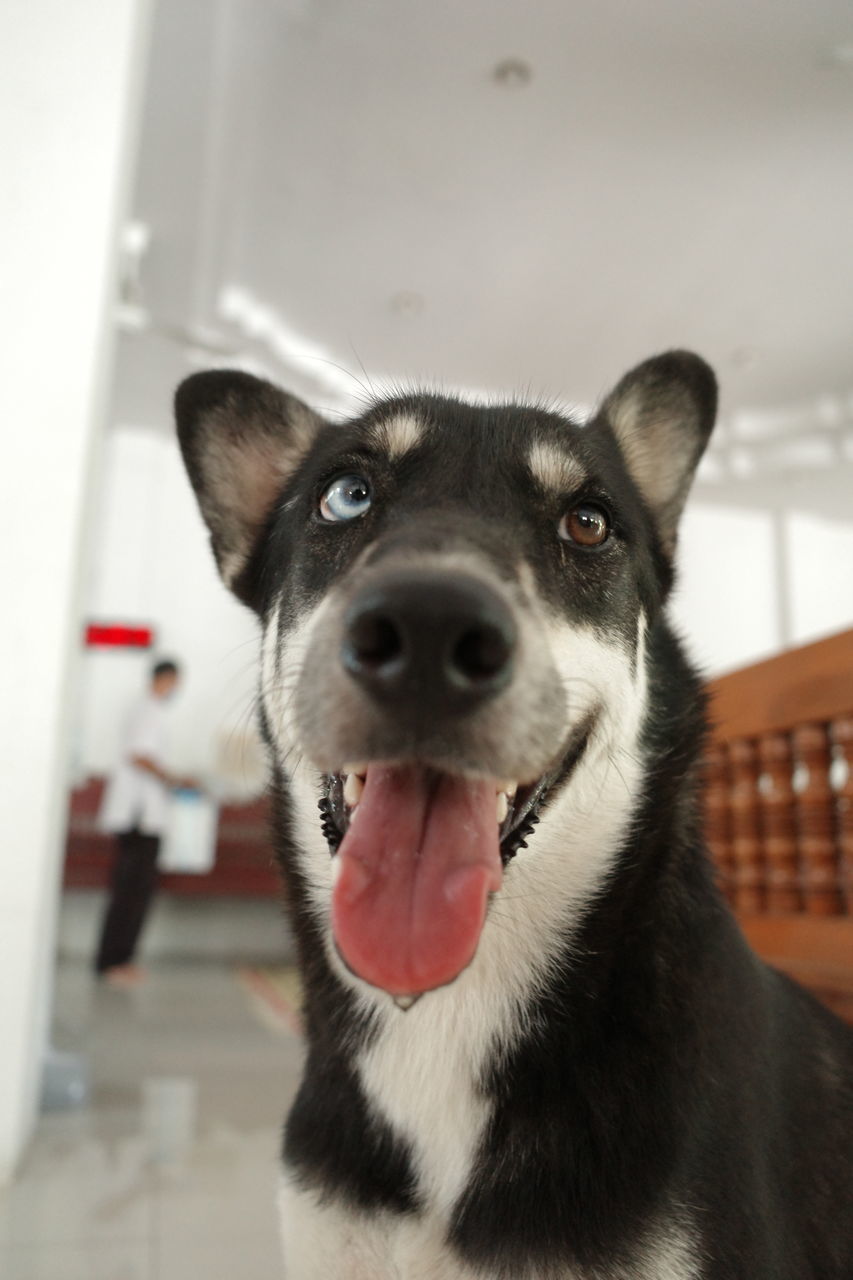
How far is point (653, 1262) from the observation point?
1.01 metres

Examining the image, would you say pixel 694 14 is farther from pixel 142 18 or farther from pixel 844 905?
pixel 844 905

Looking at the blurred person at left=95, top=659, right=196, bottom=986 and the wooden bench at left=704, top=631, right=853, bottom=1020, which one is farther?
the blurred person at left=95, top=659, right=196, bottom=986

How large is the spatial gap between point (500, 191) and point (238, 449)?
4.47 m

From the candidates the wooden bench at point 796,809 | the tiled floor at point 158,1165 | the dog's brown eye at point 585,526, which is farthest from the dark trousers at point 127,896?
the dog's brown eye at point 585,526

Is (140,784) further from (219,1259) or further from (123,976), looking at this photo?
(219,1259)

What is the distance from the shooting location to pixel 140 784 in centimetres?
569

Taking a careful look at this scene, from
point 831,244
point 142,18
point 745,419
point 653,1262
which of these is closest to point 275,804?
point 653,1262

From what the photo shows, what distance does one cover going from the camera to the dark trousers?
5387mm

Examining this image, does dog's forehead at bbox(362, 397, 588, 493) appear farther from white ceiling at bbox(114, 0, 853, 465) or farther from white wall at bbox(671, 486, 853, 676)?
white wall at bbox(671, 486, 853, 676)

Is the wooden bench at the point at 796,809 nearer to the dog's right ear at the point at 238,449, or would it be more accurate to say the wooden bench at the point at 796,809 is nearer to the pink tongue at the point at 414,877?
the dog's right ear at the point at 238,449

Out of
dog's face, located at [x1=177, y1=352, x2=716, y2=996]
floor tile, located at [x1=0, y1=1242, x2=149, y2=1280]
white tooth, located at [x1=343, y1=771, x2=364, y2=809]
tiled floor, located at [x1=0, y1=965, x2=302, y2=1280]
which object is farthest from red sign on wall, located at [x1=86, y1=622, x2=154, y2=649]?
white tooth, located at [x1=343, y1=771, x2=364, y2=809]

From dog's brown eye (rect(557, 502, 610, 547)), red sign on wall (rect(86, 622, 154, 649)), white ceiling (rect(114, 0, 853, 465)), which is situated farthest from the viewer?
red sign on wall (rect(86, 622, 154, 649))

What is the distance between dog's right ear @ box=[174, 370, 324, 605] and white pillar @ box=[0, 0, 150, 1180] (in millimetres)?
842

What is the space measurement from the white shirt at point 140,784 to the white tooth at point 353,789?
15.8 ft
